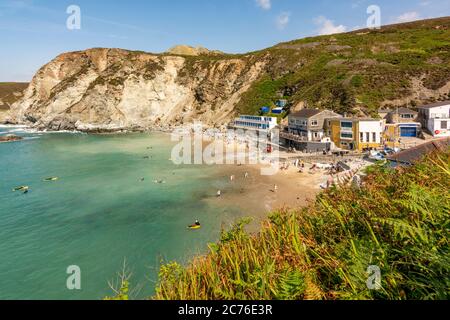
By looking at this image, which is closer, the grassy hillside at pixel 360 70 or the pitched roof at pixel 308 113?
the pitched roof at pixel 308 113

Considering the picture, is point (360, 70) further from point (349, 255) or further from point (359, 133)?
point (349, 255)

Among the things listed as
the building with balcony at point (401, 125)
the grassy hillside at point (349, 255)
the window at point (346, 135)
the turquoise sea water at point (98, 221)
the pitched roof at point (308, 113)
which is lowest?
the turquoise sea water at point (98, 221)

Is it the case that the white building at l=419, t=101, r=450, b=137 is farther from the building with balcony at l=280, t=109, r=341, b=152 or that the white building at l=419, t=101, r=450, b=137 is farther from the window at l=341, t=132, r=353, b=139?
the building with balcony at l=280, t=109, r=341, b=152

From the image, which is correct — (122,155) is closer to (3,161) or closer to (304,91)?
(3,161)

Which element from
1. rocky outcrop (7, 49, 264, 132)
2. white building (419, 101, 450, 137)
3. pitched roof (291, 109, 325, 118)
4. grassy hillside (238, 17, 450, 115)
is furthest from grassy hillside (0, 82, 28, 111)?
white building (419, 101, 450, 137)

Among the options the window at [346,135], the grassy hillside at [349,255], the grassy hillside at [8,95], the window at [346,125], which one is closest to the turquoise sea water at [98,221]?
the grassy hillside at [349,255]

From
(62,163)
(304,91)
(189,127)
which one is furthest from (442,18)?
(62,163)

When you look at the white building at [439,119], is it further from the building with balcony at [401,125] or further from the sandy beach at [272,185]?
the sandy beach at [272,185]
